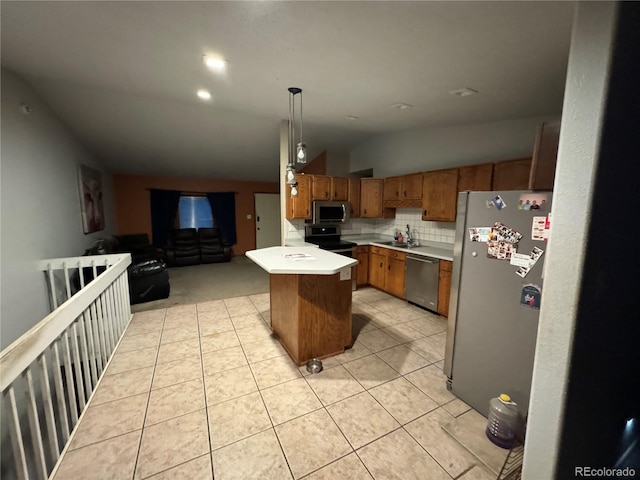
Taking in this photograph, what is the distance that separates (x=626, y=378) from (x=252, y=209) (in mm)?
7283

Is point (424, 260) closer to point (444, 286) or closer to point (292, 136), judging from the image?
point (444, 286)

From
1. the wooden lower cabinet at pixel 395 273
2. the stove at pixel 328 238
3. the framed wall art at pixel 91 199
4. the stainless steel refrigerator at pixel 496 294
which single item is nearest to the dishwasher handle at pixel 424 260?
the wooden lower cabinet at pixel 395 273

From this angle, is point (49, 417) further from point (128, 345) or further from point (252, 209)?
point (252, 209)

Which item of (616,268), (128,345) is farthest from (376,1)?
(128,345)

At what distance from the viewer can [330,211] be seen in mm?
4281

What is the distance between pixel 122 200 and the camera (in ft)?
20.1

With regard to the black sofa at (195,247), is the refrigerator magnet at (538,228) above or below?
above

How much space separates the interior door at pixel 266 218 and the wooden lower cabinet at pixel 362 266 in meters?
3.74

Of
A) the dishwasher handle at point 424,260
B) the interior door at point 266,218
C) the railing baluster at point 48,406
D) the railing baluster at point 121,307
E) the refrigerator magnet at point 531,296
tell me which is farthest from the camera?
the interior door at point 266,218

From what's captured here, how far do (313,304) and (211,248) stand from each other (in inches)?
203

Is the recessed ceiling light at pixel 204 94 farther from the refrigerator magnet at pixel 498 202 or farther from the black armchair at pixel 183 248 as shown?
the black armchair at pixel 183 248

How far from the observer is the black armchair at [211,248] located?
258 inches

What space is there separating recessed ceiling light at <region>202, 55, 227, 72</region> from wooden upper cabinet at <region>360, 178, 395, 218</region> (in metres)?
2.87

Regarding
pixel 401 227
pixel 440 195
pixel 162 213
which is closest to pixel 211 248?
pixel 162 213
